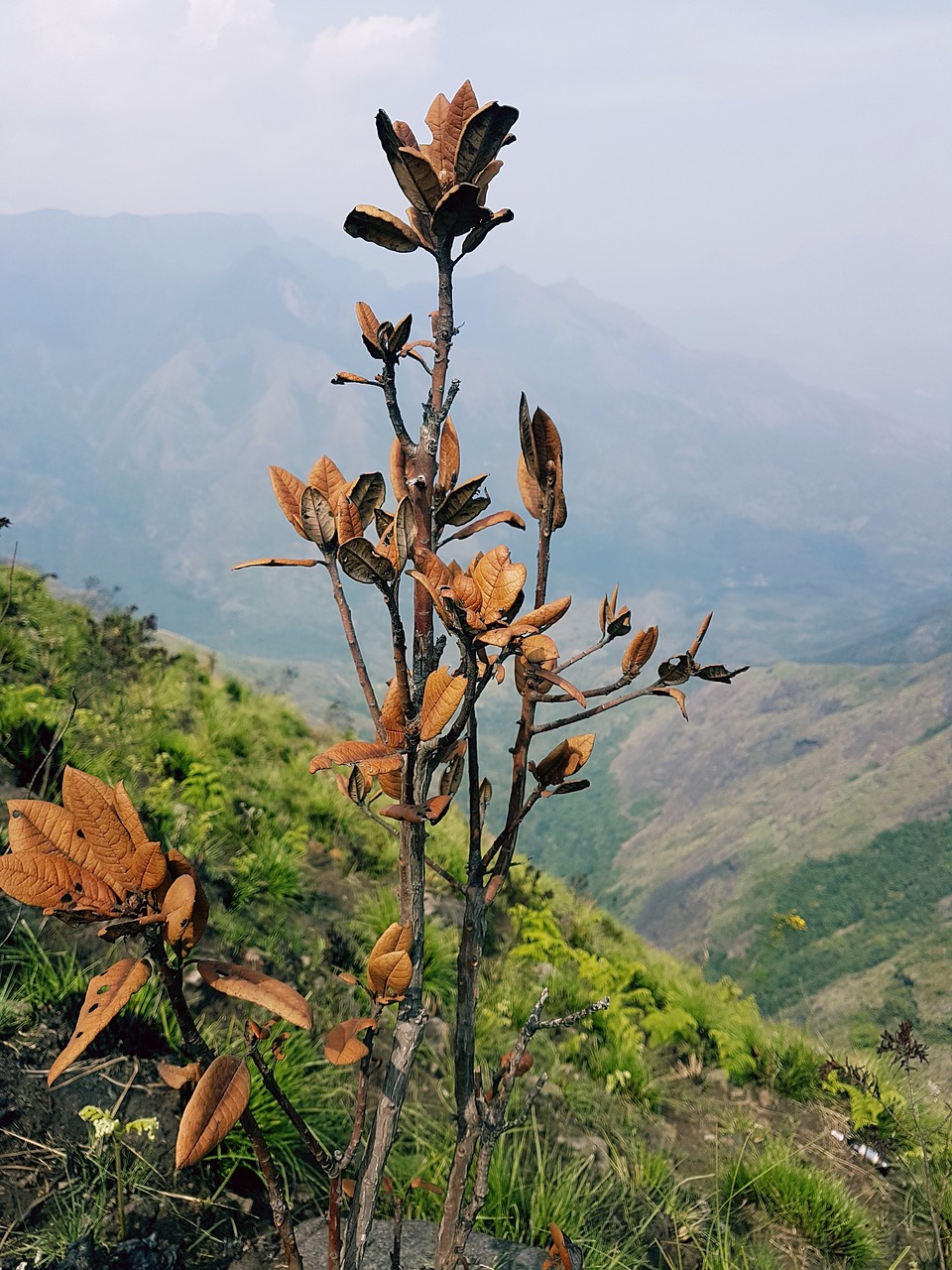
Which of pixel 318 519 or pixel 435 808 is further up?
pixel 318 519

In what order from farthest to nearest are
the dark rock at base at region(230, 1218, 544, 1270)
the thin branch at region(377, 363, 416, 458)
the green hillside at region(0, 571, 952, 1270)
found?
the green hillside at region(0, 571, 952, 1270), the dark rock at base at region(230, 1218, 544, 1270), the thin branch at region(377, 363, 416, 458)

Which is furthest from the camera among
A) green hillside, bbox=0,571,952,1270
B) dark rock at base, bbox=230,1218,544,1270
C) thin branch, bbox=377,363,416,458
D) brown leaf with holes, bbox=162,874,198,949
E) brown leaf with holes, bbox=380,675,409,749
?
green hillside, bbox=0,571,952,1270

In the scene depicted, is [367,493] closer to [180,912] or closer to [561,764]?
[561,764]

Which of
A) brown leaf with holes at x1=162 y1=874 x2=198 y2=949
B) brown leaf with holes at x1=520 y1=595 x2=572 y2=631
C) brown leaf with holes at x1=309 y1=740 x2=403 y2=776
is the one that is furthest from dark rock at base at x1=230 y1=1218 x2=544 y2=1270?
brown leaf with holes at x1=520 y1=595 x2=572 y2=631

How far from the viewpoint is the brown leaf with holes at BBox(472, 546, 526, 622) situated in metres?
1.08

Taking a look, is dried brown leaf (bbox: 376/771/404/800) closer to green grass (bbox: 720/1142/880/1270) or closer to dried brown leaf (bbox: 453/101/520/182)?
dried brown leaf (bbox: 453/101/520/182)

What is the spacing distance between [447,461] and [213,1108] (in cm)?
122

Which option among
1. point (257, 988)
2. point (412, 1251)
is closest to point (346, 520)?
point (257, 988)

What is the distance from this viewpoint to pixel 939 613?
127 m

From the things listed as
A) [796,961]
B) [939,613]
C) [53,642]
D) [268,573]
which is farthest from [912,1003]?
[268,573]

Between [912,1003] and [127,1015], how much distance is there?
2690cm

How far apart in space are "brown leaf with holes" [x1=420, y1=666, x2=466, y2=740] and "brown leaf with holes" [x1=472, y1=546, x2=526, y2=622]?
0.43ft

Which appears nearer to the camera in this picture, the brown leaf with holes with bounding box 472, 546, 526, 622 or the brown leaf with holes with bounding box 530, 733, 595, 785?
the brown leaf with holes with bounding box 472, 546, 526, 622

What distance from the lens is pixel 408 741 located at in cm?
126
